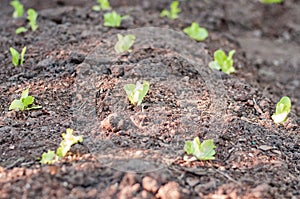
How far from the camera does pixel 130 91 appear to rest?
104 inches

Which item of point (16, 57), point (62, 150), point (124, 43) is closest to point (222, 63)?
point (124, 43)

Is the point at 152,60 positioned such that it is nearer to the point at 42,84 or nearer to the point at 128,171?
the point at 42,84

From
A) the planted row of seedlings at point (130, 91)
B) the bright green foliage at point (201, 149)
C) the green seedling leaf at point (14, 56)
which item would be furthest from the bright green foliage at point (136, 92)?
the green seedling leaf at point (14, 56)

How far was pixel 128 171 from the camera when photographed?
2156 millimetres

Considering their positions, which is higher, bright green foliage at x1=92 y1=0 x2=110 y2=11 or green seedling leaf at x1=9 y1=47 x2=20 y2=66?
bright green foliage at x1=92 y1=0 x2=110 y2=11

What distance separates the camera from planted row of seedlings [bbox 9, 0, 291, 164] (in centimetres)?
225

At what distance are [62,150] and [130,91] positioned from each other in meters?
0.56

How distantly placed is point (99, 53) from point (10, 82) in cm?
58

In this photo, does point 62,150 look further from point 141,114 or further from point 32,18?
point 32,18

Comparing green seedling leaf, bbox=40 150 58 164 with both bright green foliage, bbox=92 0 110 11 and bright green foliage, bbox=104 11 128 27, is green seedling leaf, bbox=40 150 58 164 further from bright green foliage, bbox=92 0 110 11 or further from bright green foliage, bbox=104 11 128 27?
bright green foliage, bbox=92 0 110 11

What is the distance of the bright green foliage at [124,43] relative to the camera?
129 inches

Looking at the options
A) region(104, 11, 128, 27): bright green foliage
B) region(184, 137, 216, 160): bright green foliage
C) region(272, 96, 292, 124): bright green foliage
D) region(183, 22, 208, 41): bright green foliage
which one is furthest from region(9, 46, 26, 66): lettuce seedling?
region(272, 96, 292, 124): bright green foliage

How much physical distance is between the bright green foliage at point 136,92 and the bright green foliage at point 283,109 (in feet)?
2.34

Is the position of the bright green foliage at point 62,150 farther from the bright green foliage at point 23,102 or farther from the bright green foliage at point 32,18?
the bright green foliage at point 32,18
